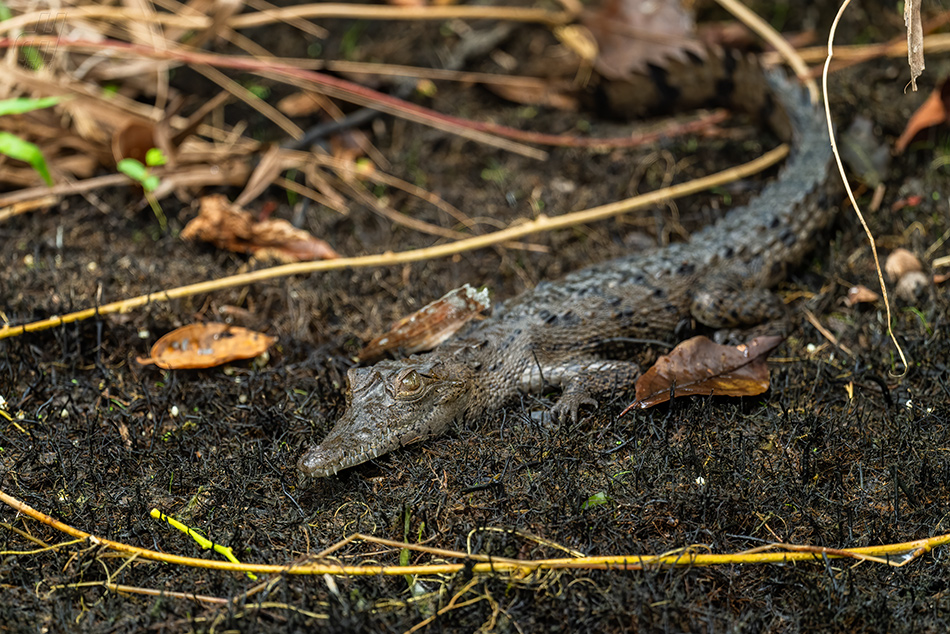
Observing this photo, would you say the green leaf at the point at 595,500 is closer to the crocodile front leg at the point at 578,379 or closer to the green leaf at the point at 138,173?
Answer: the crocodile front leg at the point at 578,379

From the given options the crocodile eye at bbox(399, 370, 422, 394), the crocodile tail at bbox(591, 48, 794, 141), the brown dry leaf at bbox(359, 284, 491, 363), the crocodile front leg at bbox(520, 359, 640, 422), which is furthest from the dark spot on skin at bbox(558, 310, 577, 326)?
the crocodile tail at bbox(591, 48, 794, 141)

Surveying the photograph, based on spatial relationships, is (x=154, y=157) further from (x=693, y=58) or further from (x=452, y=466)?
(x=693, y=58)

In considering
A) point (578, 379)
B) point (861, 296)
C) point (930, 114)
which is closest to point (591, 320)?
point (578, 379)

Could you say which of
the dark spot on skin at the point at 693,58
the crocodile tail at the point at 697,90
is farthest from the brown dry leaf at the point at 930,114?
the dark spot on skin at the point at 693,58

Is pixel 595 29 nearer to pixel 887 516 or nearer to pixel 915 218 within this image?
pixel 915 218

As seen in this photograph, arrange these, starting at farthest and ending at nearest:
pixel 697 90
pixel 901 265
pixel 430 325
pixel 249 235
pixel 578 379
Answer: pixel 697 90 < pixel 249 235 < pixel 901 265 < pixel 430 325 < pixel 578 379

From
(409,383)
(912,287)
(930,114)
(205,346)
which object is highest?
(930,114)

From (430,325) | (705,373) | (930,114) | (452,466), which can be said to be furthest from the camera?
(930,114)
